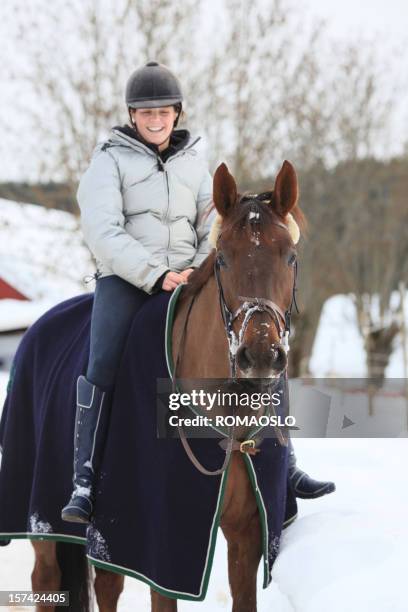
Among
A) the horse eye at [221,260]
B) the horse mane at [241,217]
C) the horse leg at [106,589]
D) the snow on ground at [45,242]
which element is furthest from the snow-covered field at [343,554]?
the snow on ground at [45,242]

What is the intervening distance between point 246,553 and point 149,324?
1.14 metres

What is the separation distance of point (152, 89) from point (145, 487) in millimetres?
1952

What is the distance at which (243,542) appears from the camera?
13.3 feet

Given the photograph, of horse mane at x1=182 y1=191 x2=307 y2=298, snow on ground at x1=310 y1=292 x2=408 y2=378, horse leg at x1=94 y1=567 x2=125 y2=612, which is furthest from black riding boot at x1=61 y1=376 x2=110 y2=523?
snow on ground at x1=310 y1=292 x2=408 y2=378

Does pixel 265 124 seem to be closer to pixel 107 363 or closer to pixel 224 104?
pixel 224 104

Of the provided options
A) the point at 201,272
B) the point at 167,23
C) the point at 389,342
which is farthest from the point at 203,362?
the point at 389,342

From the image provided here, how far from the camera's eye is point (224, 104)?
1775 centimetres

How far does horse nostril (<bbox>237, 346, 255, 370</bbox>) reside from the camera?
3.19 meters

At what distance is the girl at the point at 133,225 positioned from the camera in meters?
4.18

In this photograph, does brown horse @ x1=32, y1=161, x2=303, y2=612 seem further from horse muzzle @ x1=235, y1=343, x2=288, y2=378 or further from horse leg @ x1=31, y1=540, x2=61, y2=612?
horse leg @ x1=31, y1=540, x2=61, y2=612

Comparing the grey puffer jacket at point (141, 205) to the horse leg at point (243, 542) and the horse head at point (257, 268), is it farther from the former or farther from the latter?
the horse leg at point (243, 542)

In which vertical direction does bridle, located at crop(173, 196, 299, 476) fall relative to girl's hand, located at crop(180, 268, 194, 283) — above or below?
below

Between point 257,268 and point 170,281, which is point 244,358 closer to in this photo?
point 257,268

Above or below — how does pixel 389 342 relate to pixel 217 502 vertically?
above
